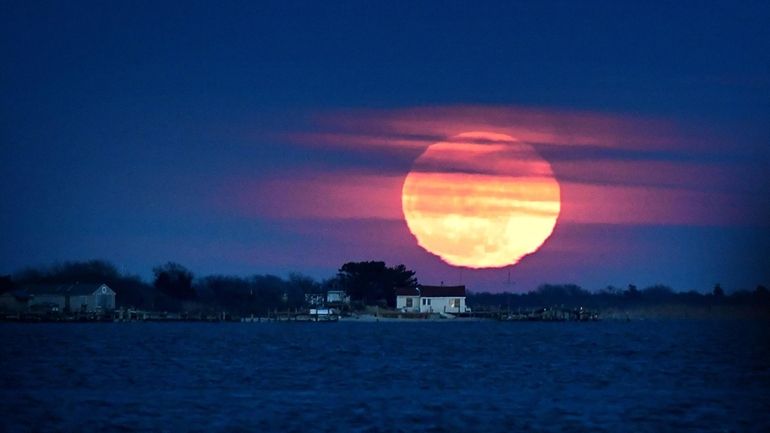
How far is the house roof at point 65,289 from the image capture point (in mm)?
195000

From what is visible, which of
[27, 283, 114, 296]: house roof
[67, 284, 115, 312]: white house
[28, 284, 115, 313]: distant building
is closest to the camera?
[28, 284, 115, 313]: distant building

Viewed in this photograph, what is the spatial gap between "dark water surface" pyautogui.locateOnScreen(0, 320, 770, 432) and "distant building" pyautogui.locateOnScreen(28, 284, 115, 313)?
3749 inches

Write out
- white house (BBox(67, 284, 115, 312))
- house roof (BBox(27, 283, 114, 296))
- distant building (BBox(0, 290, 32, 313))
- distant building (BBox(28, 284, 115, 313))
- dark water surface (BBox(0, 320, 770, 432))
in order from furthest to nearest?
house roof (BBox(27, 283, 114, 296)), distant building (BBox(0, 290, 32, 313)), white house (BBox(67, 284, 115, 312)), distant building (BBox(28, 284, 115, 313)), dark water surface (BBox(0, 320, 770, 432))

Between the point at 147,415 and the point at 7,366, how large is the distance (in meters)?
31.1

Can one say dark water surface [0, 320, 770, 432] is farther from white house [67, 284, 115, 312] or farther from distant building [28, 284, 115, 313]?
white house [67, 284, 115, 312]

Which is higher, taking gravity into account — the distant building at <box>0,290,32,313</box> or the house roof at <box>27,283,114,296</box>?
the house roof at <box>27,283,114,296</box>

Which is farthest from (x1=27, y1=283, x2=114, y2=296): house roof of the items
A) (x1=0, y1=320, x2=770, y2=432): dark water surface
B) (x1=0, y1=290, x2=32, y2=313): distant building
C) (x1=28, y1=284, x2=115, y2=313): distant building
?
(x1=0, y1=320, x2=770, y2=432): dark water surface

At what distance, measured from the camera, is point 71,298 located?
19388 centimetres

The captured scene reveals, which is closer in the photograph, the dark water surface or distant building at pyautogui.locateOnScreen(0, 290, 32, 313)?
the dark water surface

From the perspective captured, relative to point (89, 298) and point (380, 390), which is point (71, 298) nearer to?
point (89, 298)

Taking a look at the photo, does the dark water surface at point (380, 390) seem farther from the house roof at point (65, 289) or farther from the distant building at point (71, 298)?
the house roof at point (65, 289)

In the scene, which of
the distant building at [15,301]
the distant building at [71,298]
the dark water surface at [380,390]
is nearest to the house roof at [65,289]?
the distant building at [71,298]

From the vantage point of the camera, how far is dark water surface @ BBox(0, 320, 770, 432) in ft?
149

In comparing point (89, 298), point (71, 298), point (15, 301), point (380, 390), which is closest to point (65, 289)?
point (71, 298)
